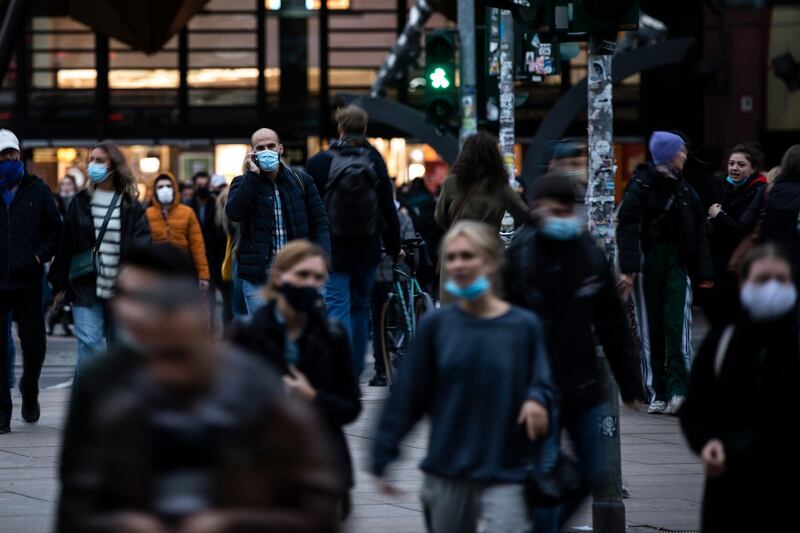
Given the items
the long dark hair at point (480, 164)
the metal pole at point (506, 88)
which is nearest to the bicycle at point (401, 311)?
the long dark hair at point (480, 164)

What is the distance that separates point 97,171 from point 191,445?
7002 mm

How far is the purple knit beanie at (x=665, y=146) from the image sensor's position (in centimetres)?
1119

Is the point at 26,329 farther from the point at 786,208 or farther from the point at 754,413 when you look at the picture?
the point at 754,413

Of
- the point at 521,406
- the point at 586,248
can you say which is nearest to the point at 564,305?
the point at 586,248

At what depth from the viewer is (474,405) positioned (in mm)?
5461

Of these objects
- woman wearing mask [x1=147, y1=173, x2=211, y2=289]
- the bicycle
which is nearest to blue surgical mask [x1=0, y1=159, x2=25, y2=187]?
woman wearing mask [x1=147, y1=173, x2=211, y2=289]

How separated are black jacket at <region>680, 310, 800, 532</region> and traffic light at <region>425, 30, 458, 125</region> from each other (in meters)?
12.4

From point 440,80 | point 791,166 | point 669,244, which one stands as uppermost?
point 440,80

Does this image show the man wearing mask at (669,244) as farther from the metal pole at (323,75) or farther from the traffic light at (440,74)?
the metal pole at (323,75)

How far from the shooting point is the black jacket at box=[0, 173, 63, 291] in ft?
34.9

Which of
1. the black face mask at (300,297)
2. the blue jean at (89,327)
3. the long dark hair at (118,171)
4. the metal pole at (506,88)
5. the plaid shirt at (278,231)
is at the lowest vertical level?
the blue jean at (89,327)

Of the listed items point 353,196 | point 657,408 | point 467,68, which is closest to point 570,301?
point 353,196

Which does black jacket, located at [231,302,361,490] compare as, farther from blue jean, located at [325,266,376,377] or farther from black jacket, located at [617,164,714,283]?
black jacket, located at [617,164,714,283]

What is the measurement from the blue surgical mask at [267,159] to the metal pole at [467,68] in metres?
8.21
